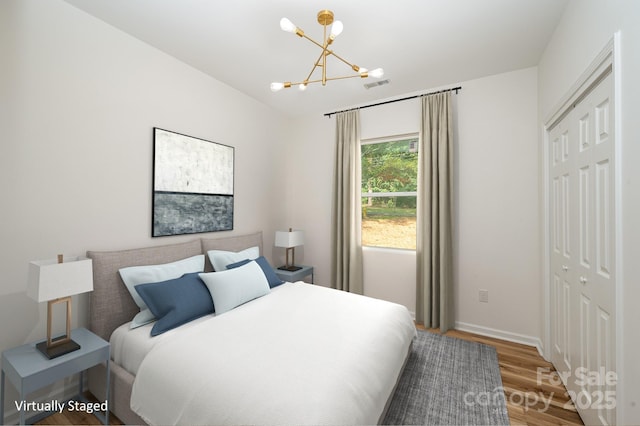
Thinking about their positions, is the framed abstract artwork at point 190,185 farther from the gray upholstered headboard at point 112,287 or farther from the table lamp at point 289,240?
the table lamp at point 289,240

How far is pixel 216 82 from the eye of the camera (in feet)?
10.0

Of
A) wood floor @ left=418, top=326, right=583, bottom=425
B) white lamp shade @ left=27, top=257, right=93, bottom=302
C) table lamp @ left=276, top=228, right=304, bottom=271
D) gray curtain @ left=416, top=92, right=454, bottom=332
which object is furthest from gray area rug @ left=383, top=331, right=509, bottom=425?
white lamp shade @ left=27, top=257, right=93, bottom=302

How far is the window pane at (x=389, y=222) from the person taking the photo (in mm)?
3482

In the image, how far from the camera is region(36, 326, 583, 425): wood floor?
5.77ft

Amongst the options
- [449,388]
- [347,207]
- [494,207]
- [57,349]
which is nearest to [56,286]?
[57,349]

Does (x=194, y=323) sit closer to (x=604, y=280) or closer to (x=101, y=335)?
(x=101, y=335)

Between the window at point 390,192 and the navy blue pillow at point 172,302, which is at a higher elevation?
the window at point 390,192

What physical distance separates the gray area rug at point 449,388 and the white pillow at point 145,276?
1.86 meters

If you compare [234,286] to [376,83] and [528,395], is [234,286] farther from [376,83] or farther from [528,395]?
[376,83]

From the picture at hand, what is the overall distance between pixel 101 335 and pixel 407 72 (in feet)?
11.7

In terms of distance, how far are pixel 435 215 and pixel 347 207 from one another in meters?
1.11

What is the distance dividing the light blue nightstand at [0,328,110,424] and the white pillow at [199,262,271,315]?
2.33ft

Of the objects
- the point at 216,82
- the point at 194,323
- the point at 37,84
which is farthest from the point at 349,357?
the point at 216,82

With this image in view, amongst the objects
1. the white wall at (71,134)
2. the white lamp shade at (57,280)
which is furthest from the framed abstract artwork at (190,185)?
the white lamp shade at (57,280)
